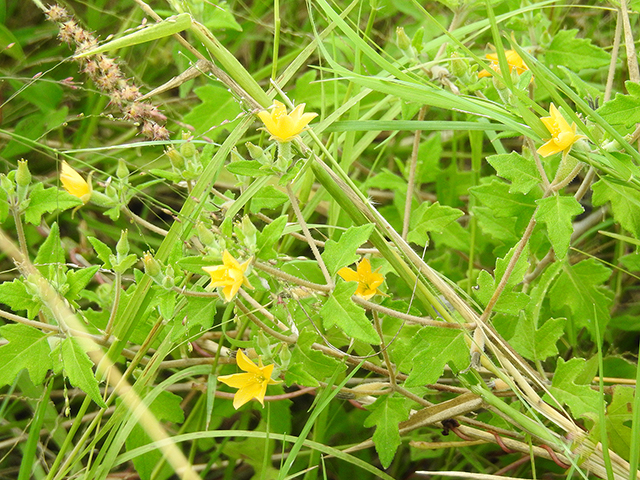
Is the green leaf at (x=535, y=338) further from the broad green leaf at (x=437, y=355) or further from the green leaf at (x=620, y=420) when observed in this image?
the broad green leaf at (x=437, y=355)

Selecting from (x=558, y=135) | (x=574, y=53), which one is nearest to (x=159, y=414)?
(x=558, y=135)

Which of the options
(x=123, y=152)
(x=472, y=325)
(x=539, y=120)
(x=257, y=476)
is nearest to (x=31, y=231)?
(x=123, y=152)

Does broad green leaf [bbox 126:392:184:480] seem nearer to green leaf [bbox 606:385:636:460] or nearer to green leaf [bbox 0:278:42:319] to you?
green leaf [bbox 0:278:42:319]

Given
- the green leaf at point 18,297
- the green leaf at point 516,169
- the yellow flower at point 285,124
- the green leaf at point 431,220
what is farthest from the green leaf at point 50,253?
the green leaf at point 516,169

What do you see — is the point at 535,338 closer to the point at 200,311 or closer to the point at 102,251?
the point at 200,311

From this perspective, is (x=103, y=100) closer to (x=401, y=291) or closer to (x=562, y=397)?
(x=401, y=291)

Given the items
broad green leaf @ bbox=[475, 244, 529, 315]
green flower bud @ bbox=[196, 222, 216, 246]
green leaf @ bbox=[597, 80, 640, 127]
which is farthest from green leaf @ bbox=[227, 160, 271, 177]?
green leaf @ bbox=[597, 80, 640, 127]
